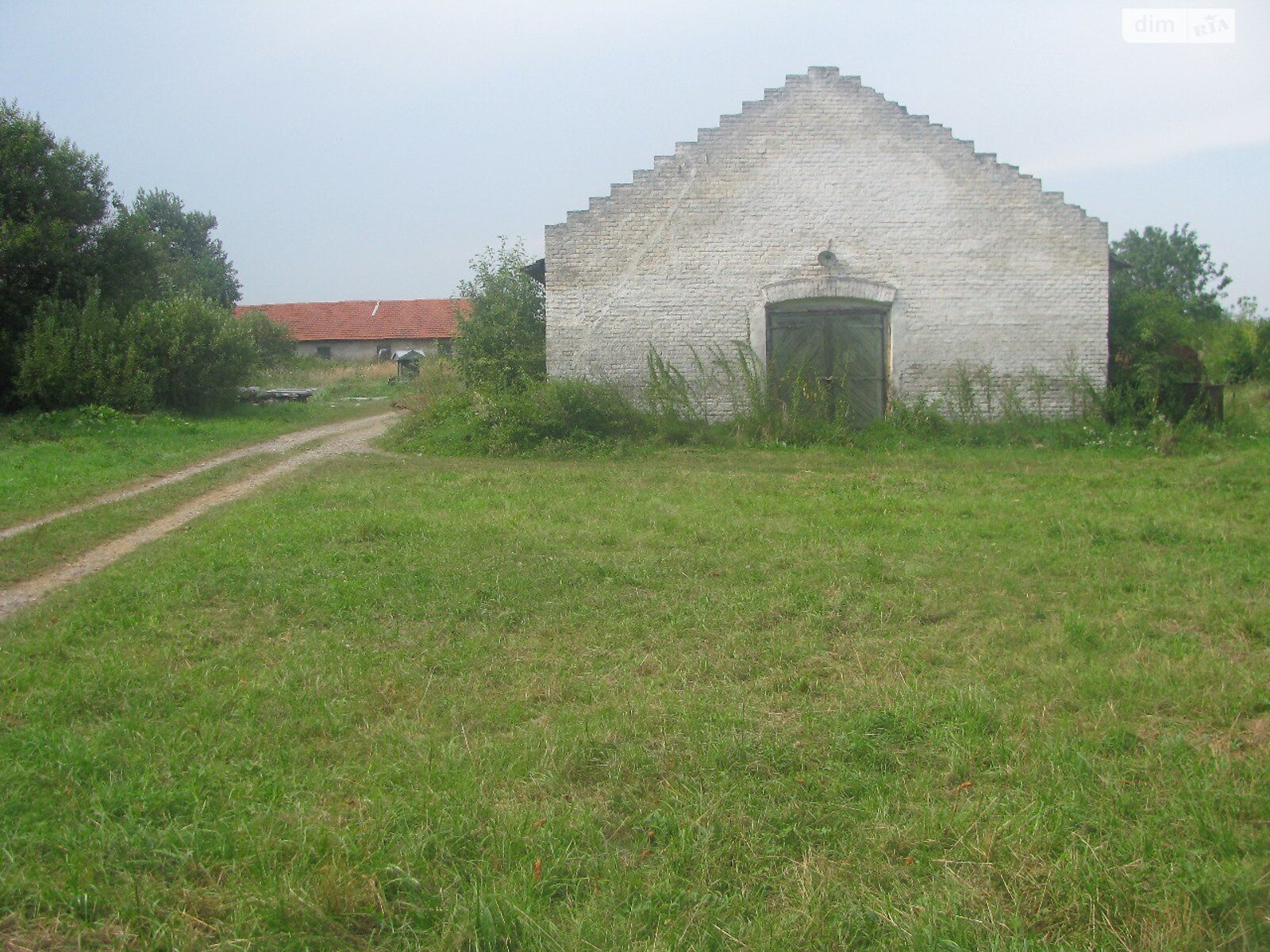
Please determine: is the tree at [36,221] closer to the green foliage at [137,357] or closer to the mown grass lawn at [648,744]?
the green foliage at [137,357]

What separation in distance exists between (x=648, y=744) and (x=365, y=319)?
4806 cm

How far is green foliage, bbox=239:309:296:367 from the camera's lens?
39281 millimetres

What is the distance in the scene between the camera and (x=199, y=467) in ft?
44.5

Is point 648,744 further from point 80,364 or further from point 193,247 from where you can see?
point 193,247

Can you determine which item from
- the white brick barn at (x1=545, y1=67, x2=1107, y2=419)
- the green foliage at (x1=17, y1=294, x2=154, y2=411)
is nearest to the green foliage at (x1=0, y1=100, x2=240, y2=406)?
the green foliage at (x1=17, y1=294, x2=154, y2=411)

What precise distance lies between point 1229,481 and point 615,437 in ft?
27.7

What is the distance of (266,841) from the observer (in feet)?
11.3

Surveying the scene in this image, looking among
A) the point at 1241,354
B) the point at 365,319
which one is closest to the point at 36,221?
the point at 1241,354

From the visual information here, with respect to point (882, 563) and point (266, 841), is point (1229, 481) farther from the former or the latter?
point (266, 841)

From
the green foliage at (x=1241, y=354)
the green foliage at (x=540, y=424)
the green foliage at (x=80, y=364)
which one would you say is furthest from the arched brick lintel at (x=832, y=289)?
the green foliage at (x=1241, y=354)

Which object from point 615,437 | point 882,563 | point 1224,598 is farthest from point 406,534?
point 615,437

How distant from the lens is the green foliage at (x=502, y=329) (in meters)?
18.4

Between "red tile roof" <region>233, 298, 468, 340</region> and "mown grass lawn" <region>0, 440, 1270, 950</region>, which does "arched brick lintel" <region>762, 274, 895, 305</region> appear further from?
"red tile roof" <region>233, 298, 468, 340</region>

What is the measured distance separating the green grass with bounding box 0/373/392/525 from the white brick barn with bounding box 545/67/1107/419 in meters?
6.46
